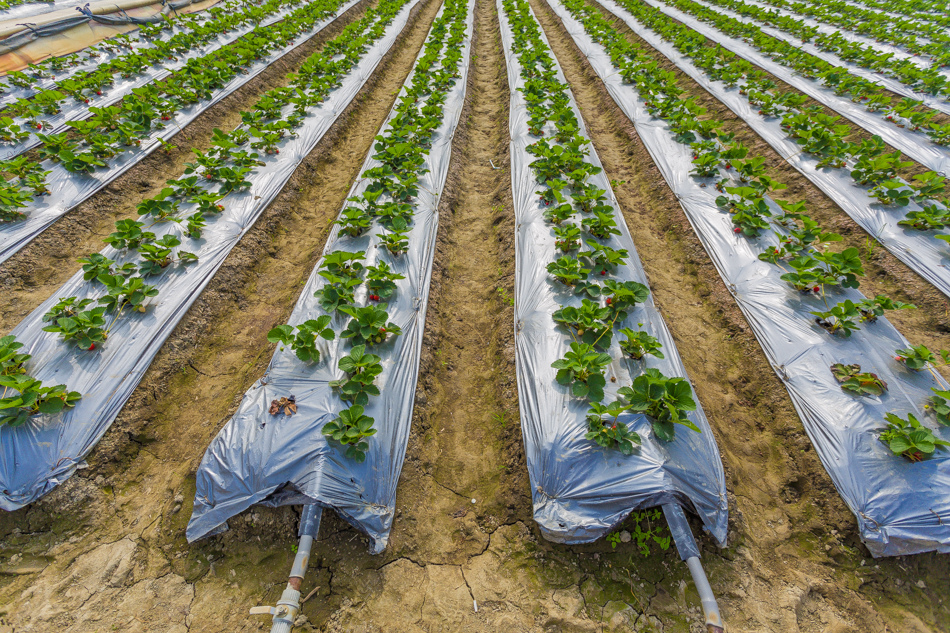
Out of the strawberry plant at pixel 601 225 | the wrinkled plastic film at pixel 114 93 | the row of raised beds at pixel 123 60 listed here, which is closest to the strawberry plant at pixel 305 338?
the strawberry plant at pixel 601 225

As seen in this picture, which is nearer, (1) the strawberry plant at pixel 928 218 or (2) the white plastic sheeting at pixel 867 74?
(1) the strawberry plant at pixel 928 218

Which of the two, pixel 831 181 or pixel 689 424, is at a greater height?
pixel 831 181

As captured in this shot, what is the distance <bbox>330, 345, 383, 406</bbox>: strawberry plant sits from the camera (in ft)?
11.8

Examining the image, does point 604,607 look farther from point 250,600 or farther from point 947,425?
point 947,425

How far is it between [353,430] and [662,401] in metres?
3.05

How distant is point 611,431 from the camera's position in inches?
129

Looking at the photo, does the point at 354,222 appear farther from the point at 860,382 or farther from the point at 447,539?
the point at 860,382

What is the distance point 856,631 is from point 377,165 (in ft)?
29.2

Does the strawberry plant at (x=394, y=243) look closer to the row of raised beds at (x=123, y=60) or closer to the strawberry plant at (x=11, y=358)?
the strawberry plant at (x=11, y=358)

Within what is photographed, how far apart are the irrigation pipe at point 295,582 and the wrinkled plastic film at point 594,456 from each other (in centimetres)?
203

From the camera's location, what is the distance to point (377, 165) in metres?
7.06

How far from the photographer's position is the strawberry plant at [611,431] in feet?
10.7

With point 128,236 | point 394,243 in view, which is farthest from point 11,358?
point 394,243

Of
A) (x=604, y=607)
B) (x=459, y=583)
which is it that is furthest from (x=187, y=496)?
(x=604, y=607)
